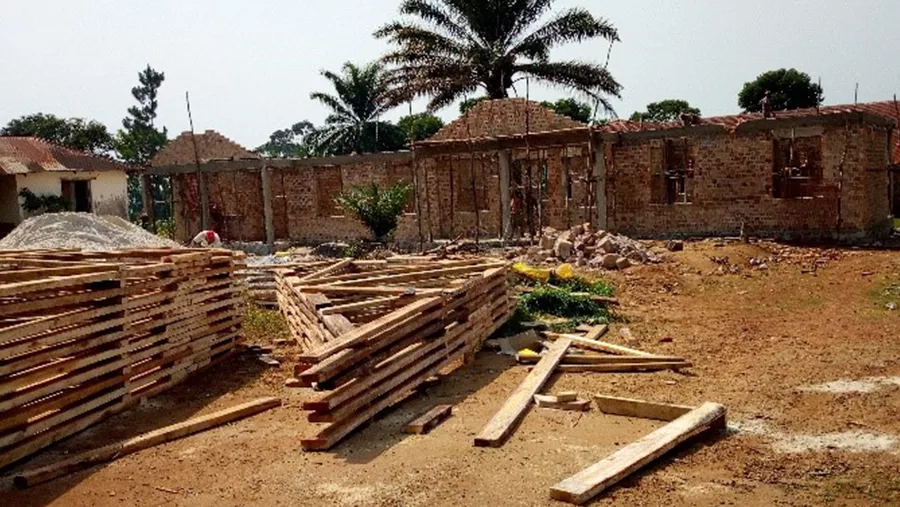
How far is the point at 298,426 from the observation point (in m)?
6.68

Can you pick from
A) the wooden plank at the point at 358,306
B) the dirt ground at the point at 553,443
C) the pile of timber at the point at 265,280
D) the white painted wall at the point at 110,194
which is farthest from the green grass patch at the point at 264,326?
the white painted wall at the point at 110,194

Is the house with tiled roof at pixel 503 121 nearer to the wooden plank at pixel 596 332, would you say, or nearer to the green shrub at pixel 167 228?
the green shrub at pixel 167 228

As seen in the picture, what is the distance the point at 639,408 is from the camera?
6617mm

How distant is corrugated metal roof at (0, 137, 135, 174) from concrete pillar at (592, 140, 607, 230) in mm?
19782

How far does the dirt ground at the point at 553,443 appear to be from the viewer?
5078 millimetres

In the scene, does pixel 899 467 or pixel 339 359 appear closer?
pixel 899 467

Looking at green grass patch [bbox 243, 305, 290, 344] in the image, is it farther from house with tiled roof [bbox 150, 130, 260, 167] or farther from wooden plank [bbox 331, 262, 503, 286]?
house with tiled roof [bbox 150, 130, 260, 167]

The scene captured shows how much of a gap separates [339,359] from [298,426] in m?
1.05

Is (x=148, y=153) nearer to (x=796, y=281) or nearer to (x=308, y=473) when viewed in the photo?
(x=796, y=281)

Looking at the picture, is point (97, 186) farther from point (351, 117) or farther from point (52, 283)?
point (52, 283)

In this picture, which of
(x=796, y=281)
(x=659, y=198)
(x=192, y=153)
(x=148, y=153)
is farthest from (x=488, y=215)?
(x=148, y=153)

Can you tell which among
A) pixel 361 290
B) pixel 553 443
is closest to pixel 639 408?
pixel 553 443

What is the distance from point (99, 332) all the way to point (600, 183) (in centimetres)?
1376

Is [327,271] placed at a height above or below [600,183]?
below
